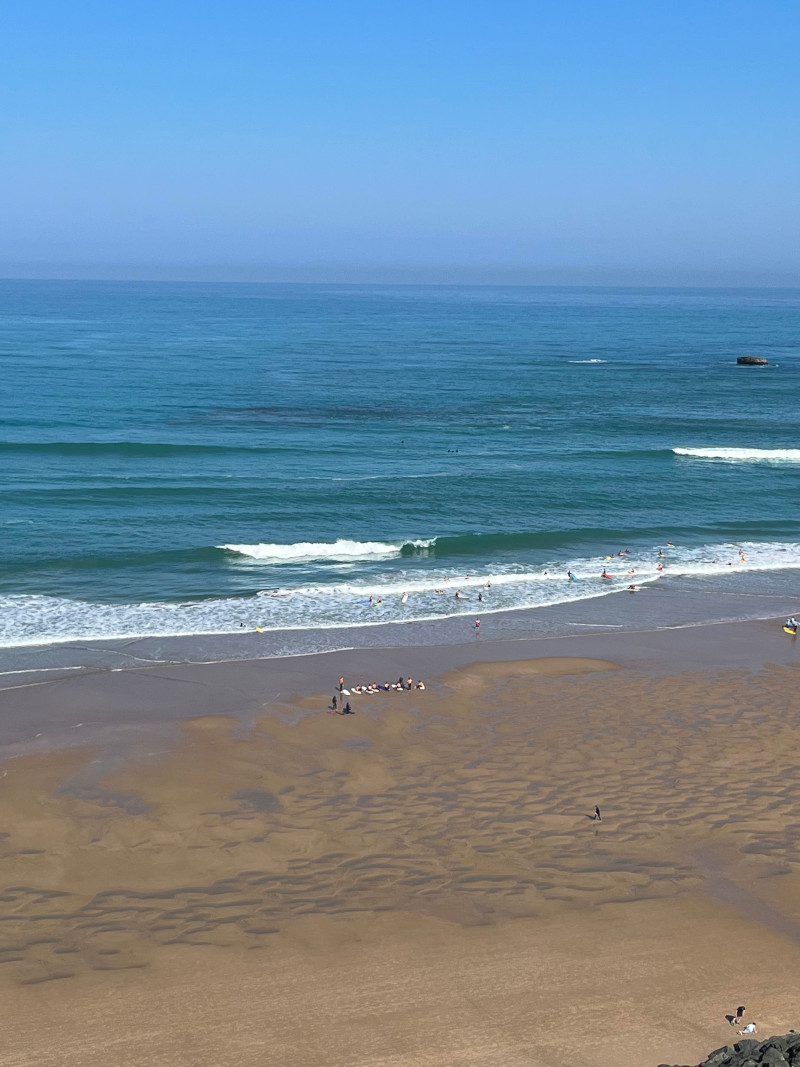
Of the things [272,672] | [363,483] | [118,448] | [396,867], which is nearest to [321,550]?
[363,483]

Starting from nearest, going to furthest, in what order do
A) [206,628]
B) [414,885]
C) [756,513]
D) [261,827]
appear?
[414,885]
[261,827]
[206,628]
[756,513]

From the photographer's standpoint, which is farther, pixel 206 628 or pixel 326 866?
pixel 206 628

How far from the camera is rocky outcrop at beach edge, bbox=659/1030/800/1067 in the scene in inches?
421

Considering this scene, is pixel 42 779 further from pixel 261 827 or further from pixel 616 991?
pixel 616 991

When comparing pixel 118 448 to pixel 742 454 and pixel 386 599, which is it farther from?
pixel 742 454

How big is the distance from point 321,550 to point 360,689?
1270 cm

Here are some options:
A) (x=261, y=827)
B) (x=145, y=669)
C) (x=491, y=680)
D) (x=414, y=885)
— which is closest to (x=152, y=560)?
(x=145, y=669)

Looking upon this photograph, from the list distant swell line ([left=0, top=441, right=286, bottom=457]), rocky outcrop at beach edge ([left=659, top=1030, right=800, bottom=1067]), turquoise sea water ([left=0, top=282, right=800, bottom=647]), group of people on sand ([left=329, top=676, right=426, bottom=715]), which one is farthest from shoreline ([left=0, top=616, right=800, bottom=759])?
distant swell line ([left=0, top=441, right=286, bottom=457])

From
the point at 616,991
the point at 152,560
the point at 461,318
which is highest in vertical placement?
the point at 461,318

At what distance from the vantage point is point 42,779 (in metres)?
20.0

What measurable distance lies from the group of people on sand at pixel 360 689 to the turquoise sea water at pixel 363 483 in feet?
17.1

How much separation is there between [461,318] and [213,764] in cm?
12947

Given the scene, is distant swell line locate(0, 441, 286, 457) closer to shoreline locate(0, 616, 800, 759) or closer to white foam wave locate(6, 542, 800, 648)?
white foam wave locate(6, 542, 800, 648)

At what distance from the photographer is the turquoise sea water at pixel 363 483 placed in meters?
32.9
